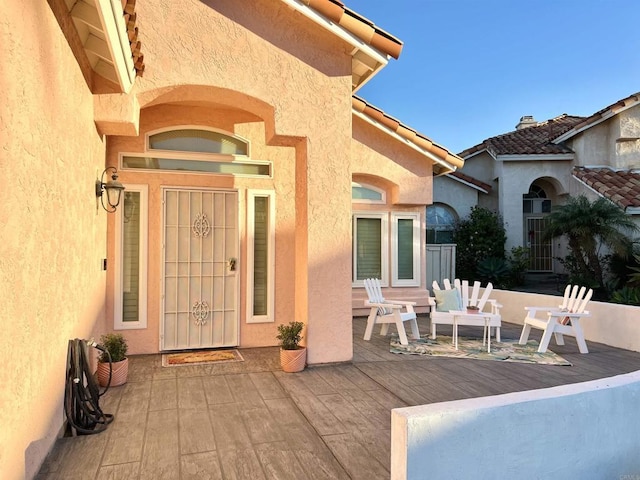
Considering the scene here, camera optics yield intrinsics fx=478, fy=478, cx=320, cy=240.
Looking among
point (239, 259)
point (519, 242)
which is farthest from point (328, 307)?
point (519, 242)

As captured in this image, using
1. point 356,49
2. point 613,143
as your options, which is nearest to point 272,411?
point 356,49

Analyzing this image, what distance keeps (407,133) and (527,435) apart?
8.20 m

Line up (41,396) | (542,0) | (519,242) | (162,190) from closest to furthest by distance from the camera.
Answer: (41,396) < (162,190) < (519,242) < (542,0)

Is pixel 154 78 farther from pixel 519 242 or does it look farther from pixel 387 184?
pixel 519 242

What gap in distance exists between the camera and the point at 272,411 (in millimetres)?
4711

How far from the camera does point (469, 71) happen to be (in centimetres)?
2448

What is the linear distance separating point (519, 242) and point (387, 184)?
22.3 ft

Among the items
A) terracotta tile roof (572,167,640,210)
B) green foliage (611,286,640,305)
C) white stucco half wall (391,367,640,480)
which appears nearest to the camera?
white stucco half wall (391,367,640,480)

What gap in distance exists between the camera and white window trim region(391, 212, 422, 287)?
11.2m

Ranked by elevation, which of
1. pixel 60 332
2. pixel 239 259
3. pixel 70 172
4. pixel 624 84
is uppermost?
pixel 624 84

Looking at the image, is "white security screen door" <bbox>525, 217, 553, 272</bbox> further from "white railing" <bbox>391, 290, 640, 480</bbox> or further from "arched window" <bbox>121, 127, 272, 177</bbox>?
"white railing" <bbox>391, 290, 640, 480</bbox>

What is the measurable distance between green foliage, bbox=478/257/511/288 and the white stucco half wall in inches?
428

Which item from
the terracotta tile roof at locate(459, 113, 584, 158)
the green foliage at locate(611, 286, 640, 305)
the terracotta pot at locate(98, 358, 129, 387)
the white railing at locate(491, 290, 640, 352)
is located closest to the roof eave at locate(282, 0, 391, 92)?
the terracotta pot at locate(98, 358, 129, 387)

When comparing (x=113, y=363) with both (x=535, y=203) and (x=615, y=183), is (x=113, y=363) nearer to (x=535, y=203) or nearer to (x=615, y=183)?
(x=615, y=183)
